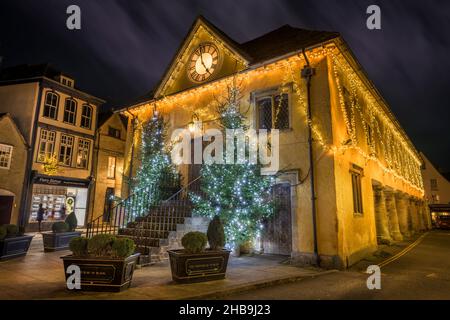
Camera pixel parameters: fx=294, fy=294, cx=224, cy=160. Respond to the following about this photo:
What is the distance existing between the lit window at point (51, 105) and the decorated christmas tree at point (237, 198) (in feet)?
54.1

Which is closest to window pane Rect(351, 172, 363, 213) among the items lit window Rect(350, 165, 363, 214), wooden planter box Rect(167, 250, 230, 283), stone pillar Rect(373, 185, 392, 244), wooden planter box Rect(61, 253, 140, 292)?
lit window Rect(350, 165, 363, 214)

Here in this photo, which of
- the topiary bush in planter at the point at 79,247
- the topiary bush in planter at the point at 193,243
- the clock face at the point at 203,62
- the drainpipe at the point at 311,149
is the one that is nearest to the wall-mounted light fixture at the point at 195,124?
the clock face at the point at 203,62

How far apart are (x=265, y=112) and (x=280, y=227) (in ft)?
14.9

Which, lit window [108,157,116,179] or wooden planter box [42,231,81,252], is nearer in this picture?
wooden planter box [42,231,81,252]

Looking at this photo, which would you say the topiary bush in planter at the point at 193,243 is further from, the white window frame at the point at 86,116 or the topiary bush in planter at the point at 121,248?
the white window frame at the point at 86,116

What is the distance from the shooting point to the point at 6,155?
18.5 m

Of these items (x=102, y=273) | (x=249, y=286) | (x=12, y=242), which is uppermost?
(x=12, y=242)

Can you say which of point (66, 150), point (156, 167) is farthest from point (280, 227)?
point (66, 150)

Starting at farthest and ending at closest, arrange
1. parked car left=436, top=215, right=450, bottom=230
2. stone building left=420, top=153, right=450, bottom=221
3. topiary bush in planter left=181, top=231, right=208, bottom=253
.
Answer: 1. stone building left=420, top=153, right=450, bottom=221
2. parked car left=436, top=215, right=450, bottom=230
3. topiary bush in planter left=181, top=231, right=208, bottom=253

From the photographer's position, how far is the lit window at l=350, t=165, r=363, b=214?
1137 centimetres

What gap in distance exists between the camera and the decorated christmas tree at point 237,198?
979cm

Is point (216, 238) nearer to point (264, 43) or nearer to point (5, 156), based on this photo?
point (264, 43)

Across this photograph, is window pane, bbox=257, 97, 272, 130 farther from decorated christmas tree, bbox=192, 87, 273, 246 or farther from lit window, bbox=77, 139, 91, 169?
lit window, bbox=77, 139, 91, 169

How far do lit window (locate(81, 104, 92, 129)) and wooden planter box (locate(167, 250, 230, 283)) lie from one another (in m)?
20.1
